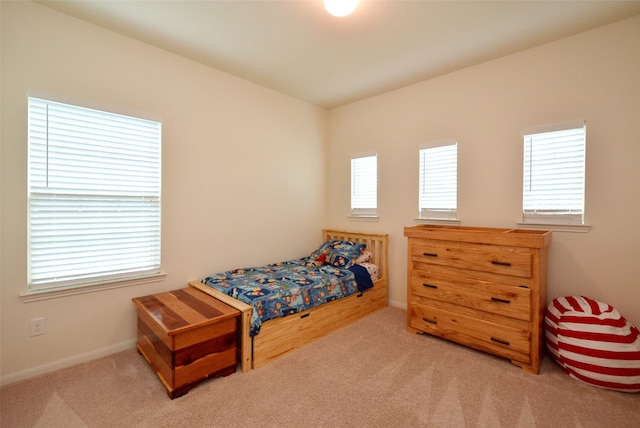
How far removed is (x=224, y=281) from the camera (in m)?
2.78

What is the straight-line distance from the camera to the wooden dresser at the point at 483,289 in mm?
2164

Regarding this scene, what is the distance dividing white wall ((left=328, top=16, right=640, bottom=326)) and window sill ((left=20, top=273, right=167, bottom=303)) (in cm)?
261

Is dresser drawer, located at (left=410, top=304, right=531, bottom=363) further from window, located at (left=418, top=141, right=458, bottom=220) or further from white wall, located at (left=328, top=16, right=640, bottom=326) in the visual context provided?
window, located at (left=418, top=141, right=458, bottom=220)

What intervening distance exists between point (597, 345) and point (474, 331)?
29.9 inches

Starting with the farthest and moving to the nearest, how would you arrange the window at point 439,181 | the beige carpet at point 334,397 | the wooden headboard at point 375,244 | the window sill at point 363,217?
the window sill at point 363,217
the wooden headboard at point 375,244
the window at point 439,181
the beige carpet at point 334,397

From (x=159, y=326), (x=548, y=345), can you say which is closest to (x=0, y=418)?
(x=159, y=326)

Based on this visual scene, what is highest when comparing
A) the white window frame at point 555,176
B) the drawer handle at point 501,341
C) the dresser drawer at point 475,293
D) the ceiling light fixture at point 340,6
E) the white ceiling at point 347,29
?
the white ceiling at point 347,29

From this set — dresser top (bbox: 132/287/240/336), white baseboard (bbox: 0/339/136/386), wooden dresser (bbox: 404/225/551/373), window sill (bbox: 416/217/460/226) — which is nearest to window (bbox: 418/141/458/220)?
window sill (bbox: 416/217/460/226)

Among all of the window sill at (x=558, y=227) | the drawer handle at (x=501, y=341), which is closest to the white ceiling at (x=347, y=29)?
the window sill at (x=558, y=227)

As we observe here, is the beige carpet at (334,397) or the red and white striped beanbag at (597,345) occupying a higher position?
the red and white striped beanbag at (597,345)

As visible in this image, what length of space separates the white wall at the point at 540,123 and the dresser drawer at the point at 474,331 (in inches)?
26.4

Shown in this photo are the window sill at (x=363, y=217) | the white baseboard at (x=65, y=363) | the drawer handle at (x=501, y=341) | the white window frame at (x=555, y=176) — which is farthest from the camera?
the window sill at (x=363, y=217)

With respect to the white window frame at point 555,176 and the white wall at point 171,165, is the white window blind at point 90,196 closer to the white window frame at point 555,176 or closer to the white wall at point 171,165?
the white wall at point 171,165

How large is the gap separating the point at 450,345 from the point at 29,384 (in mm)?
3244
